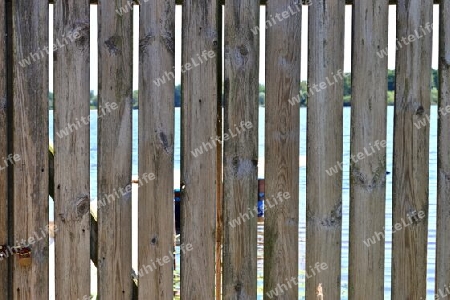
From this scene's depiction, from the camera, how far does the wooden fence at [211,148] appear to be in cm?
304

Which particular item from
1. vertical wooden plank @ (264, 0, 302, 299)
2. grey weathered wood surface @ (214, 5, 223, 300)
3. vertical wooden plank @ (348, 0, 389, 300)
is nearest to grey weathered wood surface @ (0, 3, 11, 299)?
grey weathered wood surface @ (214, 5, 223, 300)

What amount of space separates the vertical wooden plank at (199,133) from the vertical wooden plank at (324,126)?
0.47m

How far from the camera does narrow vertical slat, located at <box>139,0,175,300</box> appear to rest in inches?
120

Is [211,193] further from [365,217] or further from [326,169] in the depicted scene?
[365,217]

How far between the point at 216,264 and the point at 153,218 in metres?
0.46

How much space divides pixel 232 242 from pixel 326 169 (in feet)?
1.93

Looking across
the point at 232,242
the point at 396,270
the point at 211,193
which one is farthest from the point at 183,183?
the point at 396,270

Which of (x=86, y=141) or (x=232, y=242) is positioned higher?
(x=86, y=141)

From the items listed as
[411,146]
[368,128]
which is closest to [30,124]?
[368,128]

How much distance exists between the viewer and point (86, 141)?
307 centimetres

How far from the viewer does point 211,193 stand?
10.2 ft

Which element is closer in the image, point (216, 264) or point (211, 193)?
point (211, 193)

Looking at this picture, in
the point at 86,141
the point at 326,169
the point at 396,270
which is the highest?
the point at 86,141

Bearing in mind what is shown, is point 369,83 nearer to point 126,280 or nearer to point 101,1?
point 101,1
